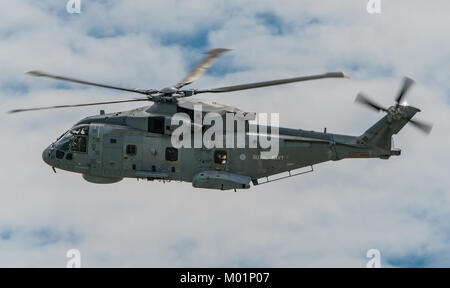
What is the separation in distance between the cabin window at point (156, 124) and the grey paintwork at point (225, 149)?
199 millimetres

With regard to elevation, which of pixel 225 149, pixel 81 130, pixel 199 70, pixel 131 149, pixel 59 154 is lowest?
pixel 225 149

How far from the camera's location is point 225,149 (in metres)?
51.4

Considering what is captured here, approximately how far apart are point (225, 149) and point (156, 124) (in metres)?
4.28

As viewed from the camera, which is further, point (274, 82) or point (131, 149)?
point (131, 149)

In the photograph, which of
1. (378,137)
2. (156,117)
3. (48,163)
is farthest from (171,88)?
(378,137)

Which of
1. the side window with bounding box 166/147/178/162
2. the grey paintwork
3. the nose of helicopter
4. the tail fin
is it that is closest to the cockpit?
the nose of helicopter

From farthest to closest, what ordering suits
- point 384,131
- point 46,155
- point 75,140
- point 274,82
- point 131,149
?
point 46,155
point 75,140
point 131,149
point 384,131
point 274,82

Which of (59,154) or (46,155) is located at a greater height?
(46,155)

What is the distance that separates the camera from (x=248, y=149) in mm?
51375

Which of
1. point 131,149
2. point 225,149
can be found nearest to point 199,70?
point 225,149

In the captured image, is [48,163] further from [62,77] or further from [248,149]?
[248,149]

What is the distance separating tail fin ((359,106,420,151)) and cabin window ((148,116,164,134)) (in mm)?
11591

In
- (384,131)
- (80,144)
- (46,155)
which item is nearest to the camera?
(384,131)

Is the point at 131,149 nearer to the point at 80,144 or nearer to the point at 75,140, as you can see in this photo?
the point at 80,144
